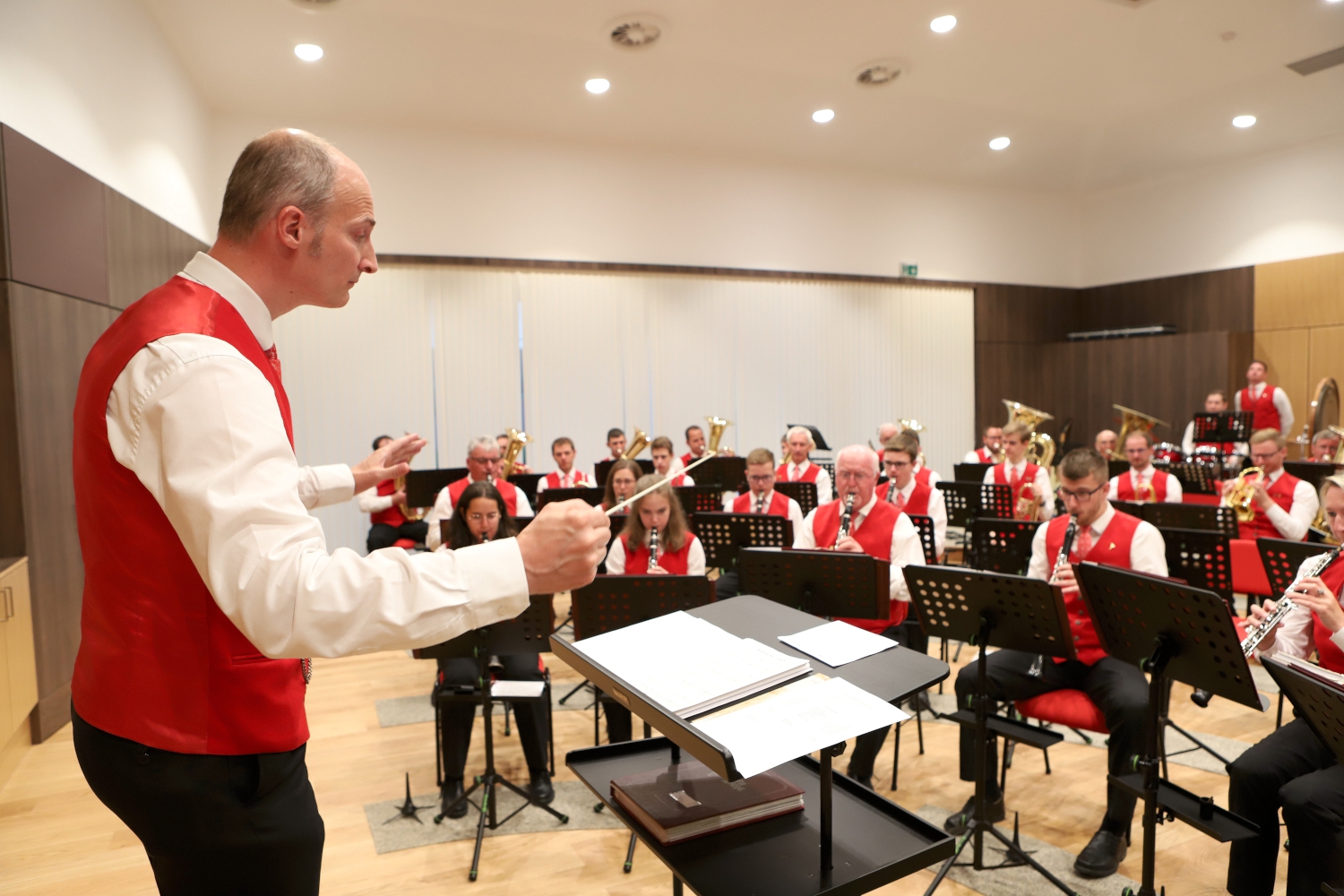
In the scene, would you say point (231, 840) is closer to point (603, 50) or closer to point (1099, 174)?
point (603, 50)

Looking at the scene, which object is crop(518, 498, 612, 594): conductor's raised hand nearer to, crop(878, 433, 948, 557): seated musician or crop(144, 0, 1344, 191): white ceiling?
crop(878, 433, 948, 557): seated musician

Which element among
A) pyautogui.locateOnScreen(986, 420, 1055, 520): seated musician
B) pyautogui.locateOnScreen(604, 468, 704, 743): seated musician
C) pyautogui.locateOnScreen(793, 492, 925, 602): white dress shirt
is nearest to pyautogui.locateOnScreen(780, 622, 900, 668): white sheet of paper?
pyautogui.locateOnScreen(793, 492, 925, 602): white dress shirt

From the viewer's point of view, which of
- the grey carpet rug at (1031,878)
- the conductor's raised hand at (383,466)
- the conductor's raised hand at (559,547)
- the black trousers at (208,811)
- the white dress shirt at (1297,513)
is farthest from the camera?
the white dress shirt at (1297,513)

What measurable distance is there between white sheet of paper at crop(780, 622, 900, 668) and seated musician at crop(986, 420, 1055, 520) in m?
6.00

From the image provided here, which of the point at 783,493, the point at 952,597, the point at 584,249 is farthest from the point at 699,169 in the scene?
the point at 952,597

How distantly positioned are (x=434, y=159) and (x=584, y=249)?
2034mm

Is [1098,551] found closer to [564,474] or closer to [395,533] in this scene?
[564,474]

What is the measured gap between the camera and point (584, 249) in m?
10.6

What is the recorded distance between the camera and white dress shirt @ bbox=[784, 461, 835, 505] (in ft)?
22.9

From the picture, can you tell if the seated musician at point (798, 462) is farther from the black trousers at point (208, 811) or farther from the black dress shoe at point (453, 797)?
the black trousers at point (208, 811)

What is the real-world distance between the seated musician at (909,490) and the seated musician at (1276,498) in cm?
206

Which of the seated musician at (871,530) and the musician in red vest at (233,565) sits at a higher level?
the musician in red vest at (233,565)

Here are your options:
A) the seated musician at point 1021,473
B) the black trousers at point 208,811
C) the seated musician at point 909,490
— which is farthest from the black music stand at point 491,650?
the seated musician at point 1021,473

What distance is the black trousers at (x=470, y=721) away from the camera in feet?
12.7
